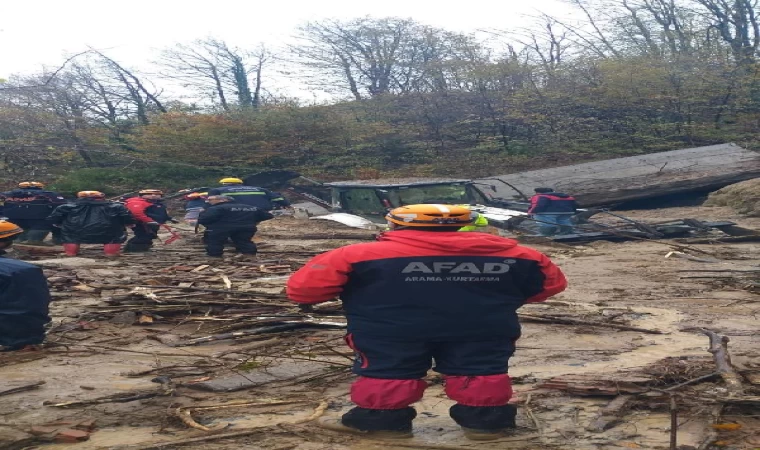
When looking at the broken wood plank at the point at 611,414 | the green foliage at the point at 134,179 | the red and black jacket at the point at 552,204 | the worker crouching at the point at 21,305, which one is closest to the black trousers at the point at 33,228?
the green foliage at the point at 134,179

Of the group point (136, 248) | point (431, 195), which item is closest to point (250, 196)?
point (136, 248)

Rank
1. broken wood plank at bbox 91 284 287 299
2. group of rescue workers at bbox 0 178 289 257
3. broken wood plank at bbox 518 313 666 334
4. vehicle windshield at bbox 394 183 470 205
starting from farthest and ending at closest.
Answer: vehicle windshield at bbox 394 183 470 205, group of rescue workers at bbox 0 178 289 257, broken wood plank at bbox 91 284 287 299, broken wood plank at bbox 518 313 666 334

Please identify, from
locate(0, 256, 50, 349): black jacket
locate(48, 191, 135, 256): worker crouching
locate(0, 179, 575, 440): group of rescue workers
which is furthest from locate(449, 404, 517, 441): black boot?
locate(48, 191, 135, 256): worker crouching

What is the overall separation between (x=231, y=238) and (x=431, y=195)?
17.1ft

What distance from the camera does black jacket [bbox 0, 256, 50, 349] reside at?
5652 mm

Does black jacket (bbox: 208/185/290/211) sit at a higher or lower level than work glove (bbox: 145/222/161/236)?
higher

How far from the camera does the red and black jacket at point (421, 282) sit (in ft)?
13.3

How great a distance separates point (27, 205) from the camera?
14.6m

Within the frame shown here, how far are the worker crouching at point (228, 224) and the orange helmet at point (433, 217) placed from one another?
28.7 feet

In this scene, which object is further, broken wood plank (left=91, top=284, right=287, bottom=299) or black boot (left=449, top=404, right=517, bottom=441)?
broken wood plank (left=91, top=284, right=287, bottom=299)

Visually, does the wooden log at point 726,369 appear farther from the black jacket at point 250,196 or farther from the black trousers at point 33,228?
the black trousers at point 33,228

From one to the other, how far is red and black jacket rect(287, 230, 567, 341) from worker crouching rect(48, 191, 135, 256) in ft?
32.4

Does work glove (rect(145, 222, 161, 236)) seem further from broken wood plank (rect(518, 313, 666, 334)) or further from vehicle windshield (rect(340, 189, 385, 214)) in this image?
broken wood plank (rect(518, 313, 666, 334))

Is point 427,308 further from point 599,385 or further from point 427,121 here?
point 427,121
